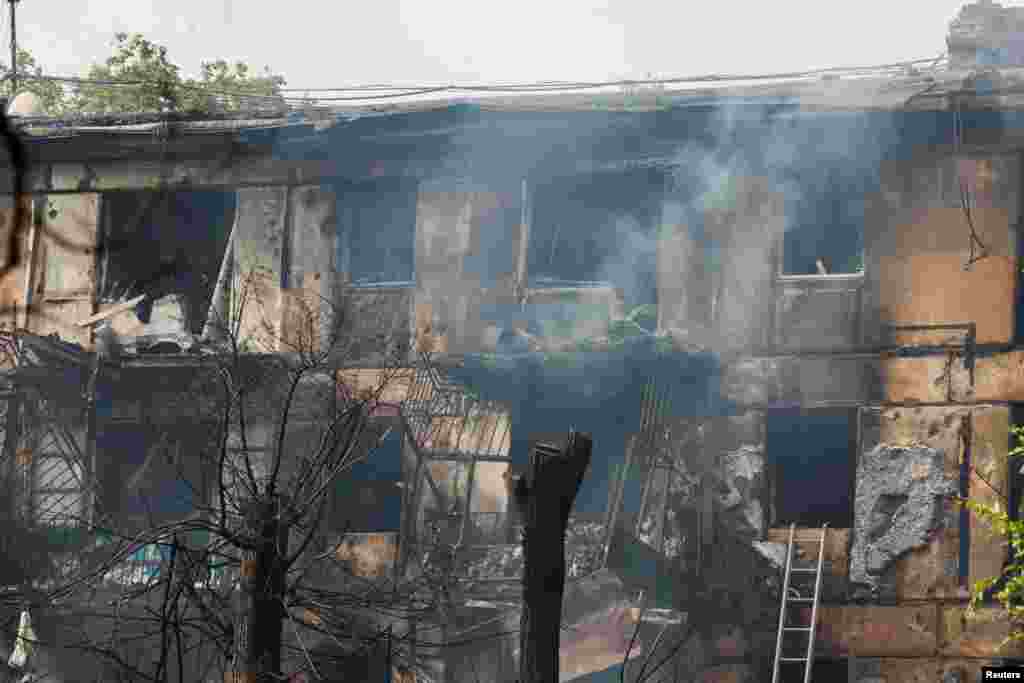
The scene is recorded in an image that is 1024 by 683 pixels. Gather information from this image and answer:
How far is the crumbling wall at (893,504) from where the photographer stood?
22203 millimetres

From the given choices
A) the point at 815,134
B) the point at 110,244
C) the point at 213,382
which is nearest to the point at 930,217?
the point at 815,134

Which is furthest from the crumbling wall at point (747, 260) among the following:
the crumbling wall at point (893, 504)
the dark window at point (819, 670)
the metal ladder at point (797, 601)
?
the dark window at point (819, 670)

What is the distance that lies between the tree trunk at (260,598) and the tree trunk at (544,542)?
237cm

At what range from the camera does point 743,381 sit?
23203 millimetres

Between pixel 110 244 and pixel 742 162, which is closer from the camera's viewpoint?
pixel 742 162

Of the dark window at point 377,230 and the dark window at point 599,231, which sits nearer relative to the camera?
the dark window at point 599,231

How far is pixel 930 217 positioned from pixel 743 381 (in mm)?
3025

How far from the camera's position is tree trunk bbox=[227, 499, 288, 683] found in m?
13.5

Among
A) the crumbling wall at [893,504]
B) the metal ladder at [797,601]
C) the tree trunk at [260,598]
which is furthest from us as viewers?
the crumbling wall at [893,504]

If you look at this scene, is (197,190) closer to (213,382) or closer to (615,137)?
(213,382)

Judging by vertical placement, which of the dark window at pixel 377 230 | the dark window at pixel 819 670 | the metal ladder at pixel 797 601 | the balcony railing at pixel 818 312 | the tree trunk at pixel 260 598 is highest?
the dark window at pixel 377 230

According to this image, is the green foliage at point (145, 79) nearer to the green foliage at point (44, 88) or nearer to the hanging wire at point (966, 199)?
the green foliage at point (44, 88)

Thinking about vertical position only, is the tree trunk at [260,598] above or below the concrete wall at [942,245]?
below

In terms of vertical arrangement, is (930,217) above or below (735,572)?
above
